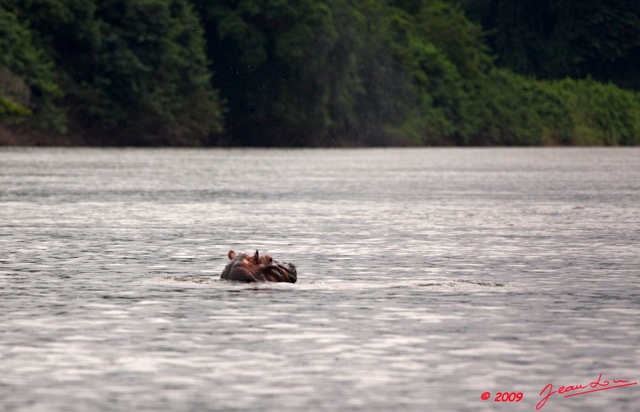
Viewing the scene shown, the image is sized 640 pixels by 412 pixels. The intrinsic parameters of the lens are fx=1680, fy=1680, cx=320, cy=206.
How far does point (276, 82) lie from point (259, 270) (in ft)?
295

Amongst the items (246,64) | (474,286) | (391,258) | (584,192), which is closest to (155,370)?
(474,286)

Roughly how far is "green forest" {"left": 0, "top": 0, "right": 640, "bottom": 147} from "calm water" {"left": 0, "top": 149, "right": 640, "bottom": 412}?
58168mm

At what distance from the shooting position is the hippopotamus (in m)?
16.6

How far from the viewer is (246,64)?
105m

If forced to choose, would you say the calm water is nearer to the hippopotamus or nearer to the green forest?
the hippopotamus

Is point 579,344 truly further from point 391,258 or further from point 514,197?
point 514,197

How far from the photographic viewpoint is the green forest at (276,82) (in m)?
91.9

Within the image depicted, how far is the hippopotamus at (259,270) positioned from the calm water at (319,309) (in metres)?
0.20

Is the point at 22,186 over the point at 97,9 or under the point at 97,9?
under

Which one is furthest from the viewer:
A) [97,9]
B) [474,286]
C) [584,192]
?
[97,9]

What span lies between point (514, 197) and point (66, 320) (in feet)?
86.1
